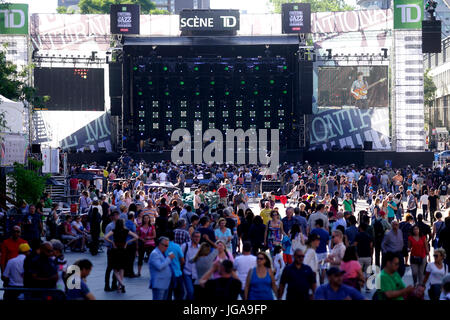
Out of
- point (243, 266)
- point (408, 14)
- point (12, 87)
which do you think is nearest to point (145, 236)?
point (243, 266)

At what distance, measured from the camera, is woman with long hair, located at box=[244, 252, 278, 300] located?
30.7 ft

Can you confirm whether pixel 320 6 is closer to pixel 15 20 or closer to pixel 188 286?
pixel 15 20

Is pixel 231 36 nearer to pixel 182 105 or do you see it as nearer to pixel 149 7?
pixel 182 105

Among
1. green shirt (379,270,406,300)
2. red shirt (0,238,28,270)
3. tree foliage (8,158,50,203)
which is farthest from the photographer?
tree foliage (8,158,50,203)

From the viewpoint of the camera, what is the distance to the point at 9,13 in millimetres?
46125

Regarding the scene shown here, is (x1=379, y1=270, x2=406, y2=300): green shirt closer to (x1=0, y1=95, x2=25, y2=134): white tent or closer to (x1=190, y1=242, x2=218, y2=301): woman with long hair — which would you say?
(x1=190, y1=242, x2=218, y2=301): woman with long hair

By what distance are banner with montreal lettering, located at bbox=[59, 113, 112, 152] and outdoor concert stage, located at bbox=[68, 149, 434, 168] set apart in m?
1.51

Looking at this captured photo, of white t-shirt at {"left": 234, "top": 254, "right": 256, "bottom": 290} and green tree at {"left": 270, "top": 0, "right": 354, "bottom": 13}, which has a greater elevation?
green tree at {"left": 270, "top": 0, "right": 354, "bottom": 13}

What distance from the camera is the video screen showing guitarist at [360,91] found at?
47906mm

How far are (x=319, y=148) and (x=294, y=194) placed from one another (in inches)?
724

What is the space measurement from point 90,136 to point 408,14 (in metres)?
19.9

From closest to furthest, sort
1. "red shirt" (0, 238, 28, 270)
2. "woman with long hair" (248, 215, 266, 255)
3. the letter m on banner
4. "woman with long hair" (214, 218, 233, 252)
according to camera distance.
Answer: "red shirt" (0, 238, 28, 270)
"woman with long hair" (214, 218, 233, 252)
"woman with long hair" (248, 215, 266, 255)
the letter m on banner

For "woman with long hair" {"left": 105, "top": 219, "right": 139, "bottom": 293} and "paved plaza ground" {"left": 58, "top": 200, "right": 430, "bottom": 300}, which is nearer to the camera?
"paved plaza ground" {"left": 58, "top": 200, "right": 430, "bottom": 300}

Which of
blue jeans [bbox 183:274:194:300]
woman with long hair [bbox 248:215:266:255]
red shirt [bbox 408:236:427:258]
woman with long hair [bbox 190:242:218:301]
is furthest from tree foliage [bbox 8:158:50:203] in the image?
woman with long hair [bbox 190:242:218:301]
